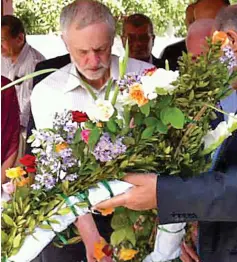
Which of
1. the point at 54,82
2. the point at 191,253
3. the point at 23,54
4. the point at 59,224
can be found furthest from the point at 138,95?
the point at 23,54

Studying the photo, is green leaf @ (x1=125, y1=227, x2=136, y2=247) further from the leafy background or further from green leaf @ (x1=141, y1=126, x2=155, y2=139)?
the leafy background

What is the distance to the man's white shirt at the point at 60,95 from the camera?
2.24 m

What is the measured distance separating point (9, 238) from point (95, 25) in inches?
34.1

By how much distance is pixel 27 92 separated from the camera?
3785mm

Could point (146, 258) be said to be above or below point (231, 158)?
below

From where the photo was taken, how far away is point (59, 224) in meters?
1.61

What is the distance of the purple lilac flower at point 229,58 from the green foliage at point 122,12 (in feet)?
12.1

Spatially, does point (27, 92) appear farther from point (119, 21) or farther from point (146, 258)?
point (146, 258)

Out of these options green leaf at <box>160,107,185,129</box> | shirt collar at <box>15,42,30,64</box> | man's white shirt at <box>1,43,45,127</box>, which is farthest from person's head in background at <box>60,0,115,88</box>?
shirt collar at <box>15,42,30,64</box>

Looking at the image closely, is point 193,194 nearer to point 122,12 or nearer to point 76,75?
point 76,75

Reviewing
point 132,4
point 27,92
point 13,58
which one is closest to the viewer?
point 27,92

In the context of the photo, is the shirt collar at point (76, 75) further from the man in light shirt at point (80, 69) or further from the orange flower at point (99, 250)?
the orange flower at point (99, 250)

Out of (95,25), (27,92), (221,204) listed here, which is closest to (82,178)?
(221,204)

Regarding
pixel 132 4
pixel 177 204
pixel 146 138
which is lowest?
pixel 132 4
